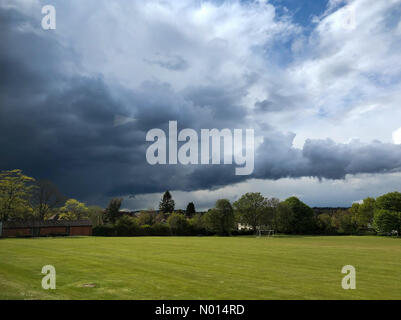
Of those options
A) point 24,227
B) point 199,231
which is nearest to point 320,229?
point 199,231

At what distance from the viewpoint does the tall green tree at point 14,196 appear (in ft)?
247

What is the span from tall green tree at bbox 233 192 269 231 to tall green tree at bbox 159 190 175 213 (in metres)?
60.7

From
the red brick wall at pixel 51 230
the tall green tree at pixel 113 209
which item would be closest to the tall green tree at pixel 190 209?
the tall green tree at pixel 113 209

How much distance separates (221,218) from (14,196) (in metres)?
59.9

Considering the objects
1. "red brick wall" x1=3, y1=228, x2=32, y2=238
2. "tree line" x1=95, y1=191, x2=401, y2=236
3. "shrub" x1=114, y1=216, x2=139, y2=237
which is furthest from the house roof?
"shrub" x1=114, y1=216, x2=139, y2=237

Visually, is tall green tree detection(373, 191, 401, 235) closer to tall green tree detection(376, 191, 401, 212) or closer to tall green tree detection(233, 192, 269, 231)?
tall green tree detection(376, 191, 401, 212)

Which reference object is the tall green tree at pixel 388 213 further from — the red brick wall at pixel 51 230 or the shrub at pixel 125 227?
the red brick wall at pixel 51 230

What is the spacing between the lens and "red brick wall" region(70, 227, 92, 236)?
87.9 m

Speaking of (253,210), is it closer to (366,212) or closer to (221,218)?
(221,218)
